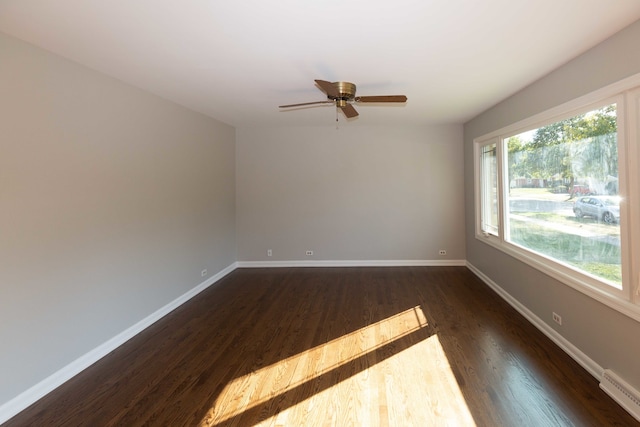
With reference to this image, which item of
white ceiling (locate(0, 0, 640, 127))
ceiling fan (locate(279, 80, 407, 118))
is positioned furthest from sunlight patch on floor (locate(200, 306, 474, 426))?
white ceiling (locate(0, 0, 640, 127))

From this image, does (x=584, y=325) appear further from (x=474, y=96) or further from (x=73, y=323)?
(x=73, y=323)

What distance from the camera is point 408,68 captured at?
8.53ft

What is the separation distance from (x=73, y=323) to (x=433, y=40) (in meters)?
3.59

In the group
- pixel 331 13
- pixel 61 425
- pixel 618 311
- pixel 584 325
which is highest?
pixel 331 13

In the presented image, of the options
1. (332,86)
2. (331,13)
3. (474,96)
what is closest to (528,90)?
(474,96)

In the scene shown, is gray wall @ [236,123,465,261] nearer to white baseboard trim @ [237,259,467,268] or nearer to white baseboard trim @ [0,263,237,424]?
white baseboard trim @ [237,259,467,268]

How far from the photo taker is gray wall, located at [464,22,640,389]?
6.33 feet

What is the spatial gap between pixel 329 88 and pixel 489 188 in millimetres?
3249

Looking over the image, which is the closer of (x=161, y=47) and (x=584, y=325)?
(x=161, y=47)

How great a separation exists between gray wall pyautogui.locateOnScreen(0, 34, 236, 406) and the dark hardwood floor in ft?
1.19

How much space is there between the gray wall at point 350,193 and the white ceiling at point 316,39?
2041mm

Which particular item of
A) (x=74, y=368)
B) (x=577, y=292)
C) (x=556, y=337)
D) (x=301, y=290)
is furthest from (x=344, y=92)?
(x=74, y=368)

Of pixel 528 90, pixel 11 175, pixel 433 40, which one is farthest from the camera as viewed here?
pixel 528 90

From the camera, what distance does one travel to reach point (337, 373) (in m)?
2.30
